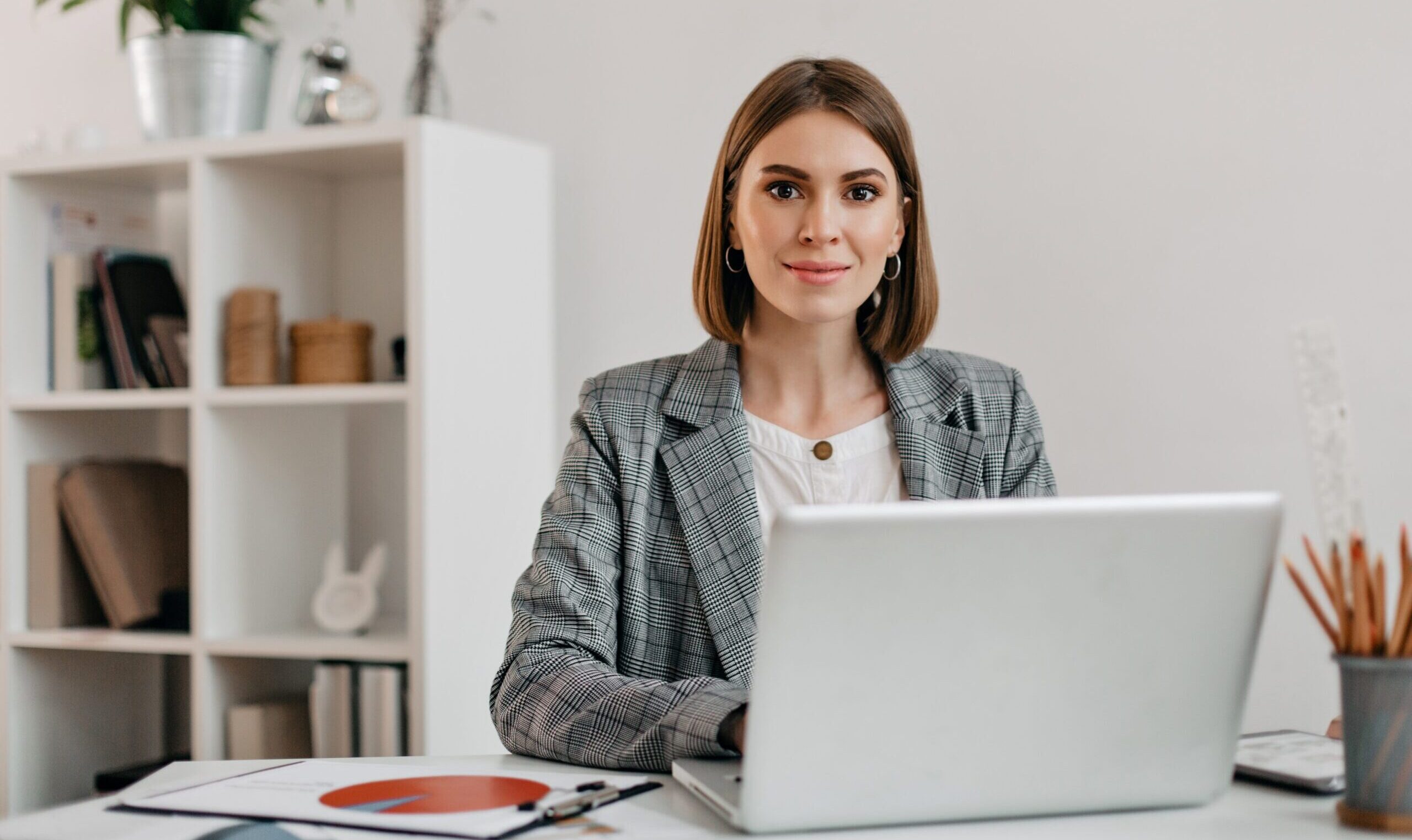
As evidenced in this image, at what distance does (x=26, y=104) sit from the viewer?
309 cm

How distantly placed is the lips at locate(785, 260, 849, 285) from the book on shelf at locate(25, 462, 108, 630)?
5.93 ft

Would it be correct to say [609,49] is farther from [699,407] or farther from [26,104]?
[26,104]

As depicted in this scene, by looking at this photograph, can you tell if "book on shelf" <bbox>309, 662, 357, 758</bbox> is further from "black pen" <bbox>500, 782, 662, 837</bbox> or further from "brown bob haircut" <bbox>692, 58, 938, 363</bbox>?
"black pen" <bbox>500, 782, 662, 837</bbox>

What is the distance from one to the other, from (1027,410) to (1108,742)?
0.80 m

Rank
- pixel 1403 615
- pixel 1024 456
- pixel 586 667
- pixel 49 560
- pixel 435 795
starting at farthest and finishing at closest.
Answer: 1. pixel 49 560
2. pixel 1024 456
3. pixel 586 667
4. pixel 435 795
5. pixel 1403 615

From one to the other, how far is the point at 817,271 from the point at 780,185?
0.12m

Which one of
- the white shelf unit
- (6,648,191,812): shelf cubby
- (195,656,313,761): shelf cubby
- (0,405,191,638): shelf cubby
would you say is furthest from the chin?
(6,648,191,812): shelf cubby

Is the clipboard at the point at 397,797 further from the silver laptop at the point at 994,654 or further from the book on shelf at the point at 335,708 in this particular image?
the book on shelf at the point at 335,708

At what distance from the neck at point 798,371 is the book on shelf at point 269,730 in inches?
53.6

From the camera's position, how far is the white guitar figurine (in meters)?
2.47

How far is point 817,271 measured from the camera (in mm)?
1487

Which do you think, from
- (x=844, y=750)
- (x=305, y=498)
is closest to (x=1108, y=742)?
(x=844, y=750)

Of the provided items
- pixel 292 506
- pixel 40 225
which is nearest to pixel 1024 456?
pixel 292 506

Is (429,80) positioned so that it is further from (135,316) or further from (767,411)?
(767,411)
